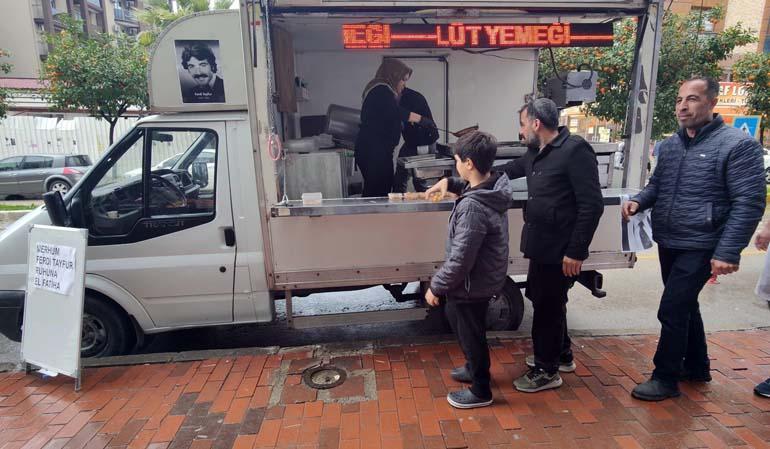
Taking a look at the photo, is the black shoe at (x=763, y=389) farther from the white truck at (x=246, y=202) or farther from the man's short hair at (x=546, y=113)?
the man's short hair at (x=546, y=113)

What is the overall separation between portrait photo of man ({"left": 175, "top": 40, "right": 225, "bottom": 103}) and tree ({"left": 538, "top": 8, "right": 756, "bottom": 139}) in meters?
5.76

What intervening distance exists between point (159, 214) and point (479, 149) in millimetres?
2532

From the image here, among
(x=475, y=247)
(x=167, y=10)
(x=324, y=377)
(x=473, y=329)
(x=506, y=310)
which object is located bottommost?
(x=324, y=377)

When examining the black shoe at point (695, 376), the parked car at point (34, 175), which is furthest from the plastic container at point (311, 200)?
the parked car at point (34, 175)

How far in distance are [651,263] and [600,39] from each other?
452 cm

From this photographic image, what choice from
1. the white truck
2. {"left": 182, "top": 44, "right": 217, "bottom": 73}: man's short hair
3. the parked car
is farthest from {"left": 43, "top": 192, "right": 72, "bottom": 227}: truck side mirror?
the parked car

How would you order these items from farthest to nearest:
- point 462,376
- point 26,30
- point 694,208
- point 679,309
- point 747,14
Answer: point 26,30, point 747,14, point 462,376, point 679,309, point 694,208

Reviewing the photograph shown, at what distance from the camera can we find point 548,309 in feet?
9.98

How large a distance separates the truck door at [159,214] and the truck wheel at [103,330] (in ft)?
0.92

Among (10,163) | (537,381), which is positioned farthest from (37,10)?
(537,381)

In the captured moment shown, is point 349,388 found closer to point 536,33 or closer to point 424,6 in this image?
point 424,6

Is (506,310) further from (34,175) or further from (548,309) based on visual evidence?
(34,175)

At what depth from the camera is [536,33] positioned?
11.8 feet

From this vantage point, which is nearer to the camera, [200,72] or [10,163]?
[200,72]
